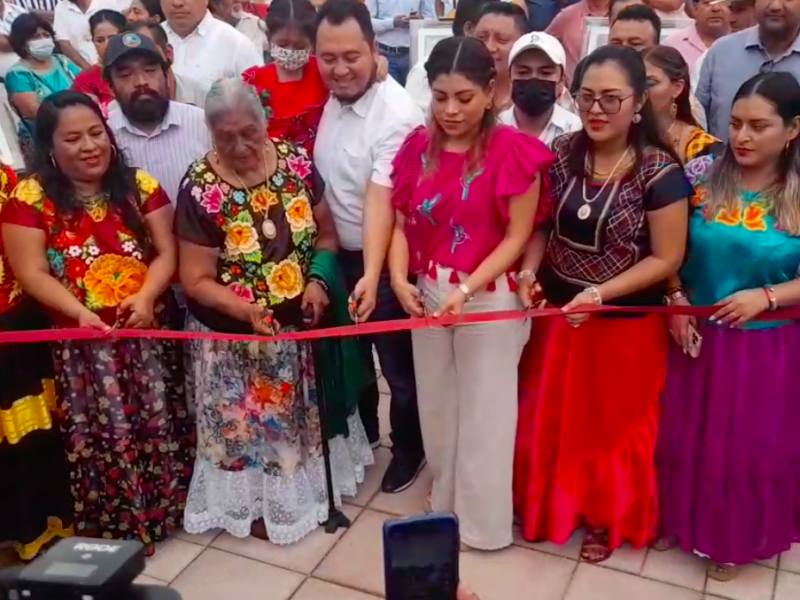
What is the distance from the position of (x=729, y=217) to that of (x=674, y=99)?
66cm

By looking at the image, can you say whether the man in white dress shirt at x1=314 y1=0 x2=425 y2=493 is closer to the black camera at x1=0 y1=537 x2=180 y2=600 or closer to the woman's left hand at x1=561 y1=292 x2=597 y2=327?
the woman's left hand at x1=561 y1=292 x2=597 y2=327

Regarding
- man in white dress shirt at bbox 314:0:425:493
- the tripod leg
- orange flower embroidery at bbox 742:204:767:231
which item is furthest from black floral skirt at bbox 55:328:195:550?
orange flower embroidery at bbox 742:204:767:231

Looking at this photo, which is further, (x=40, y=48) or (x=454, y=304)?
(x=40, y=48)

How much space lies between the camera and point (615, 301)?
2785 mm

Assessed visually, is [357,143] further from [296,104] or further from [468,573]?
[468,573]

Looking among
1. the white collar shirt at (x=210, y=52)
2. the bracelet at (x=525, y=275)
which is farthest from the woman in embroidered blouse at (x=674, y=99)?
the white collar shirt at (x=210, y=52)

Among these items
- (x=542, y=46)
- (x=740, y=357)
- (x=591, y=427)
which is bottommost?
(x=591, y=427)

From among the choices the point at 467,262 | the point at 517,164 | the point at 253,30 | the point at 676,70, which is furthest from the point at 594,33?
the point at 253,30

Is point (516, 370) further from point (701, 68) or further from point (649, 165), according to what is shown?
point (701, 68)

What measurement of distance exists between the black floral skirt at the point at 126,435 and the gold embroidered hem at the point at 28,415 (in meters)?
0.10

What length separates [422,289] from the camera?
2912 millimetres

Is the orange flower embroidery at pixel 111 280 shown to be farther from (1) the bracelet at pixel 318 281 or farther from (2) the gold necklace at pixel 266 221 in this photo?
(1) the bracelet at pixel 318 281

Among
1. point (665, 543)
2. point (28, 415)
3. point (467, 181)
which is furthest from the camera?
point (665, 543)

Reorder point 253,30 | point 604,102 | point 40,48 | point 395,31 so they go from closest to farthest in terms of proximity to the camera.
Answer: point 604,102 < point 40,48 < point 253,30 < point 395,31
